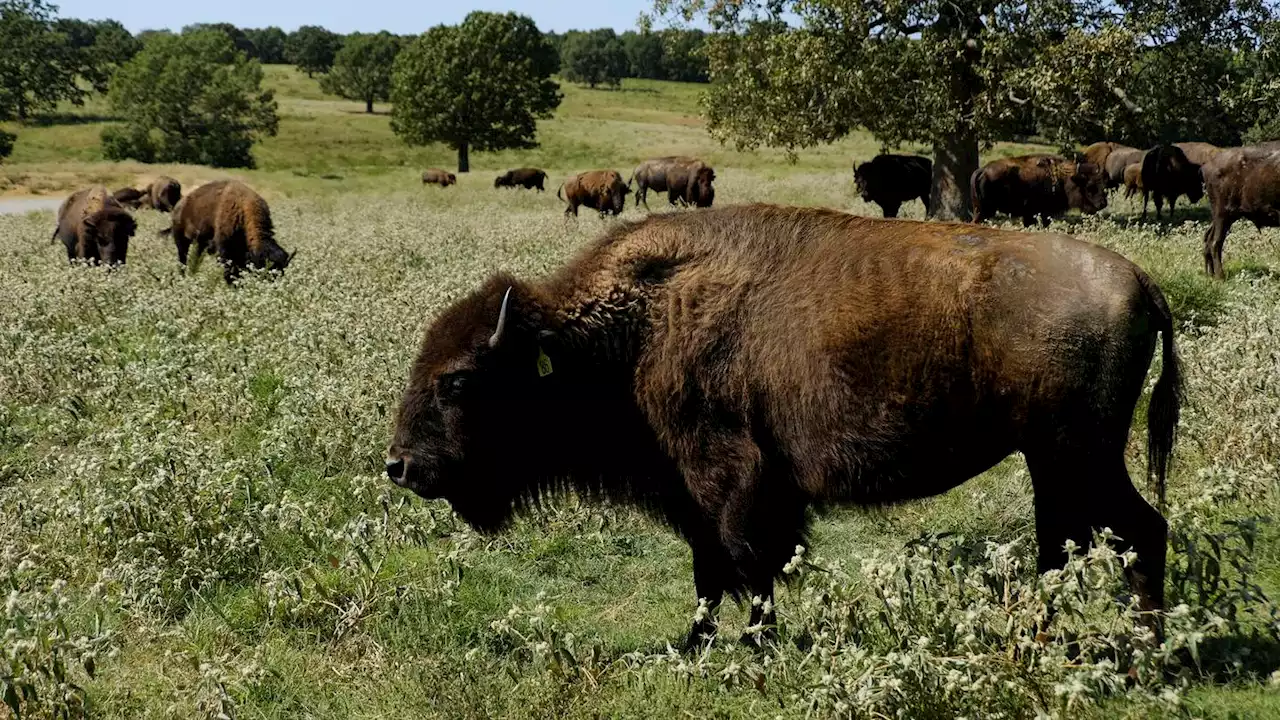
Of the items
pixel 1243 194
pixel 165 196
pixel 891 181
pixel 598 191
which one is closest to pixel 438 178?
pixel 165 196

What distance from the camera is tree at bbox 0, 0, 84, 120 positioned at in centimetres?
6844

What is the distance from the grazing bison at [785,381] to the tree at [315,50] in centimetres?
12819

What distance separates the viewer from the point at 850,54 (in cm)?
1797

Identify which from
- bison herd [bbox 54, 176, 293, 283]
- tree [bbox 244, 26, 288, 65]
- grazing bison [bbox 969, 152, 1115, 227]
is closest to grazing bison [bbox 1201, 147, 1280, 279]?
grazing bison [bbox 969, 152, 1115, 227]

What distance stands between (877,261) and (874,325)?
1.08ft

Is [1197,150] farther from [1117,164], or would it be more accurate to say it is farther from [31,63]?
[31,63]

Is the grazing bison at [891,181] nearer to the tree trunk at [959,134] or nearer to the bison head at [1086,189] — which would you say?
the tree trunk at [959,134]

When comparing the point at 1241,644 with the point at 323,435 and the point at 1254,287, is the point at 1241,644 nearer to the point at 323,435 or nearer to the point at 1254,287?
the point at 323,435

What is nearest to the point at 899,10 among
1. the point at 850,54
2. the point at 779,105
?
the point at 850,54

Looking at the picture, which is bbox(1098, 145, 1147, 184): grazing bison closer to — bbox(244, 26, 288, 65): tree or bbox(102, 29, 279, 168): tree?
bbox(102, 29, 279, 168): tree

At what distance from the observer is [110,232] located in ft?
50.6

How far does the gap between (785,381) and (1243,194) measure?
34.6ft

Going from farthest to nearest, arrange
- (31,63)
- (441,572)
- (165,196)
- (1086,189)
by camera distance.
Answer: (31,63)
(165,196)
(1086,189)
(441,572)

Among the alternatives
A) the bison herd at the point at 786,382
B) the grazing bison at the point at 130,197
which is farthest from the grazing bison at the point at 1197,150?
the grazing bison at the point at 130,197
